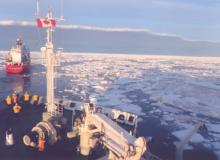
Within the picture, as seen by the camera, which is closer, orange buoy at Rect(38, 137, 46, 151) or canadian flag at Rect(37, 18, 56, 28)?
orange buoy at Rect(38, 137, 46, 151)

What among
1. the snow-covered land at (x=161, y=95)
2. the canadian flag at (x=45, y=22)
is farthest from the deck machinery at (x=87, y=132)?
the snow-covered land at (x=161, y=95)

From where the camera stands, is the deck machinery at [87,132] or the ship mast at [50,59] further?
the ship mast at [50,59]

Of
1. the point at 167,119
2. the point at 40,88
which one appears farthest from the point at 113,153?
the point at 40,88

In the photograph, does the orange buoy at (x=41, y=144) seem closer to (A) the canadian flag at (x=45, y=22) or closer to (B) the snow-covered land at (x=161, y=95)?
(A) the canadian flag at (x=45, y=22)

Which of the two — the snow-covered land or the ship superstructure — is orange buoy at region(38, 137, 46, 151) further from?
the ship superstructure

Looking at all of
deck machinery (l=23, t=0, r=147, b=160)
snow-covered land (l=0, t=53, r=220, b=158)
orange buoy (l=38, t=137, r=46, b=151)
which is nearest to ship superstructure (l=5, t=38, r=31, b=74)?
snow-covered land (l=0, t=53, r=220, b=158)

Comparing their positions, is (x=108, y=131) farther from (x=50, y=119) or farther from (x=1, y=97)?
(x=1, y=97)

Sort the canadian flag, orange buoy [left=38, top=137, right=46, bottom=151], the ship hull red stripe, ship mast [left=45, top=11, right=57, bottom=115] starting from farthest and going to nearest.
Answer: the ship hull red stripe
the canadian flag
ship mast [left=45, top=11, right=57, bottom=115]
orange buoy [left=38, top=137, right=46, bottom=151]

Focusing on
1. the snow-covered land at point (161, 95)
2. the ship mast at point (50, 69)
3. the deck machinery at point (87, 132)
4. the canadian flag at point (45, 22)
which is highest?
the canadian flag at point (45, 22)

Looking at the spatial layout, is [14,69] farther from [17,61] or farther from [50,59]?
[50,59]

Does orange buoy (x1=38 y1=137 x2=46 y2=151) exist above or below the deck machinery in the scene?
below

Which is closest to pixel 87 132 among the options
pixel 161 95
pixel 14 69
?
pixel 161 95
